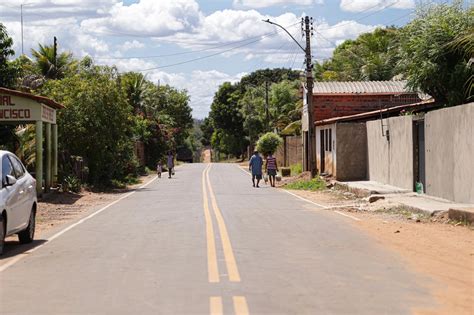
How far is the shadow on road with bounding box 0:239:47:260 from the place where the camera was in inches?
459

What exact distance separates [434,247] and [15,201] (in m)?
7.14

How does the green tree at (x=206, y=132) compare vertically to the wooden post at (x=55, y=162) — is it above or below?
above

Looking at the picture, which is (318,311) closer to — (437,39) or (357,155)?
(437,39)

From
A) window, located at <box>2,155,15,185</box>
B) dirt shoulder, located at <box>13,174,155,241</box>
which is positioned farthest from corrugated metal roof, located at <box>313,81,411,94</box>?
window, located at <box>2,155,15,185</box>

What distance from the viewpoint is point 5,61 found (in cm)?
2759

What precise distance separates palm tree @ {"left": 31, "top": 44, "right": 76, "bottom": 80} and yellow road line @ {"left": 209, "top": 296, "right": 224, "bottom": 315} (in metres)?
37.9

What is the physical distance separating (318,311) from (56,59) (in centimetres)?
3993

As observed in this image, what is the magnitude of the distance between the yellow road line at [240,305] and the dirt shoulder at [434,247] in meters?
1.76

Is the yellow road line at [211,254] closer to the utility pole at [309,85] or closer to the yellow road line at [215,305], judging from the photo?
the yellow road line at [215,305]

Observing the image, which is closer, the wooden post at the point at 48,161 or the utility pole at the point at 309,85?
the wooden post at the point at 48,161

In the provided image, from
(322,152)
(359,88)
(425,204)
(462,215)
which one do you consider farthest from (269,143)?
(462,215)

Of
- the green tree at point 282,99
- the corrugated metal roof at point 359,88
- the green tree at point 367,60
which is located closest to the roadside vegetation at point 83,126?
the corrugated metal roof at point 359,88

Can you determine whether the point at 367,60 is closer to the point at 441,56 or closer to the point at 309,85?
the point at 309,85

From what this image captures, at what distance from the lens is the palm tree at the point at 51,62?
44.0 metres
